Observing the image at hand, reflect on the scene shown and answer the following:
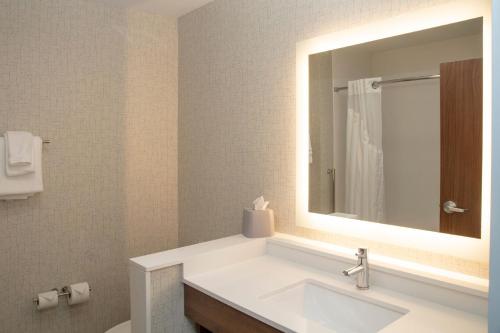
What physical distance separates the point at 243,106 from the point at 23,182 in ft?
3.97

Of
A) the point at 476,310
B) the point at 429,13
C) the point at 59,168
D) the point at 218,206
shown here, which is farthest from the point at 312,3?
the point at 59,168

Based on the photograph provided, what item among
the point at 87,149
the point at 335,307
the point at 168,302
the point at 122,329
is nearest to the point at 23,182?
the point at 87,149

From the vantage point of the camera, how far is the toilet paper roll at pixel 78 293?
2.15 meters

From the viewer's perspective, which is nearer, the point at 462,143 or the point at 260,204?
the point at 462,143

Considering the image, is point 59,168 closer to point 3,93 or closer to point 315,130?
point 3,93

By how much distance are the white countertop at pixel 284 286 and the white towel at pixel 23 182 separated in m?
1.03

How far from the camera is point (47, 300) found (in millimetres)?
2066

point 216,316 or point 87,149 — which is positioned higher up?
point 87,149

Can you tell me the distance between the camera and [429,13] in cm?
138

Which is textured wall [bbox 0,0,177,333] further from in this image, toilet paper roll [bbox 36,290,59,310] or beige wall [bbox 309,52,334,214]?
beige wall [bbox 309,52,334,214]

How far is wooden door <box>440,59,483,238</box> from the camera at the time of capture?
4.20 feet

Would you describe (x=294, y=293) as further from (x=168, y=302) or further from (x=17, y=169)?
(x=17, y=169)

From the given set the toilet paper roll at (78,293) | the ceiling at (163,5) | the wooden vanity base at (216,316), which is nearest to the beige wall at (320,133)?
the wooden vanity base at (216,316)

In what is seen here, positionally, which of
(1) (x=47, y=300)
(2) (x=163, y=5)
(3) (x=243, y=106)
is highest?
(2) (x=163, y=5)
